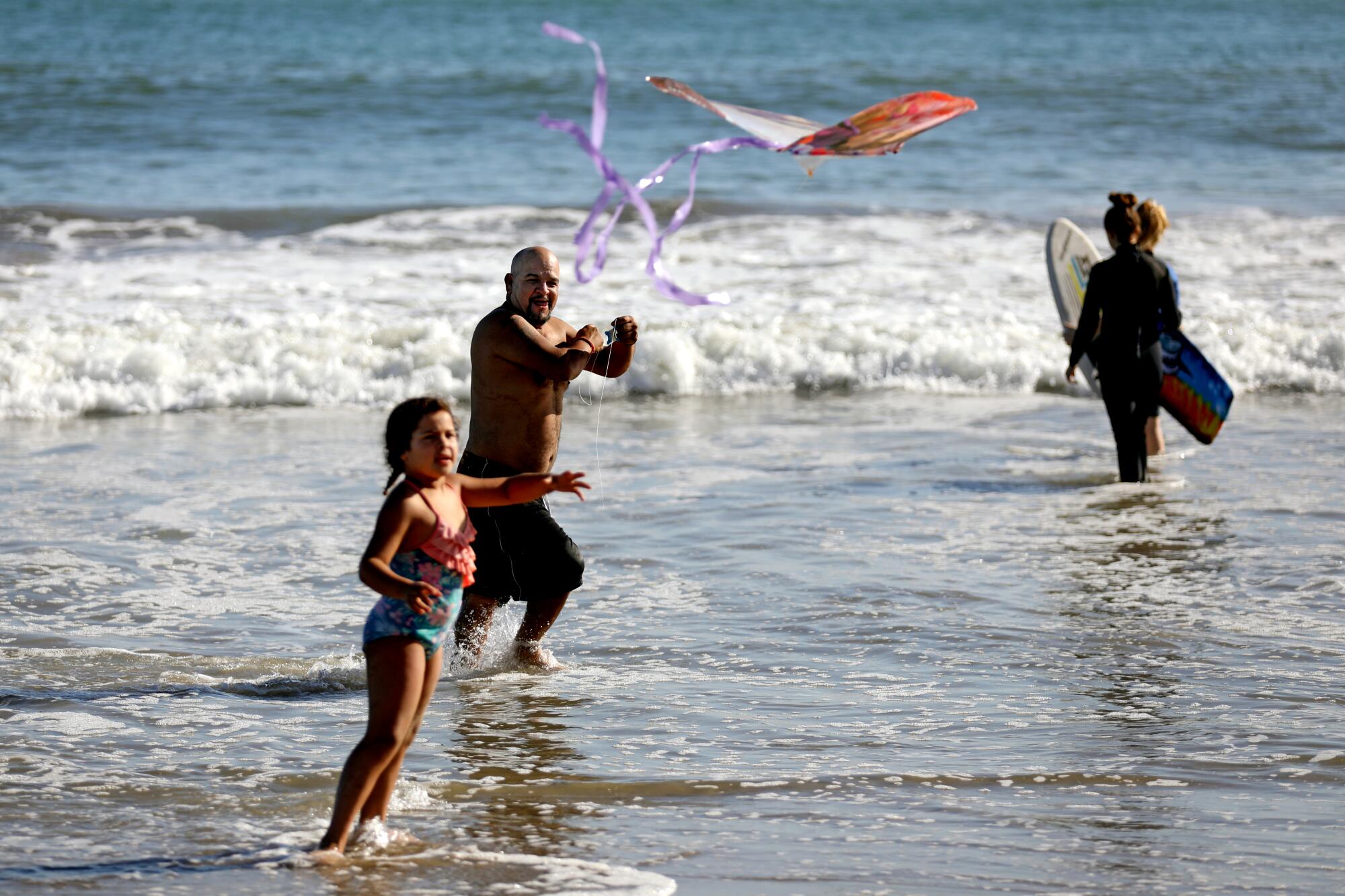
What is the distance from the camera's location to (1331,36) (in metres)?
36.4

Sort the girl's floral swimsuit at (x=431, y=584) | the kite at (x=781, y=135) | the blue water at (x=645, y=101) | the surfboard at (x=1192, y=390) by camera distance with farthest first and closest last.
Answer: the blue water at (x=645, y=101), the surfboard at (x=1192, y=390), the kite at (x=781, y=135), the girl's floral swimsuit at (x=431, y=584)

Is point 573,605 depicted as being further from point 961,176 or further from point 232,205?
point 961,176

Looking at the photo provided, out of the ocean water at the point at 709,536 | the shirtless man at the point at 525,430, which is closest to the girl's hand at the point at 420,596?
the ocean water at the point at 709,536

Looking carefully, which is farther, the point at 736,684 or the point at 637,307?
the point at 637,307

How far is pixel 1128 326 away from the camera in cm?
873

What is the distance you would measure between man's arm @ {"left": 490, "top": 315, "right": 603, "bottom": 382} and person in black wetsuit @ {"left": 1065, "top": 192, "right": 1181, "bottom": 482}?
4097 millimetres

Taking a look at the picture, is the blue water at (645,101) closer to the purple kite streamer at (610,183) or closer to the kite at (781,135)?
Result: the kite at (781,135)

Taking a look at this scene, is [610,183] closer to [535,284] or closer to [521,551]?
[535,284]

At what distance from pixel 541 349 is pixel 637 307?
8665 millimetres

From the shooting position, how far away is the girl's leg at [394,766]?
395 cm

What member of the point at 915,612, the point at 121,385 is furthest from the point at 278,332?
the point at 915,612

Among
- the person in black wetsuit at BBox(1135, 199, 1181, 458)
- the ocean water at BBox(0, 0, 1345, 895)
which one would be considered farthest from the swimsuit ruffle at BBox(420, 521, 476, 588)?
the person in black wetsuit at BBox(1135, 199, 1181, 458)

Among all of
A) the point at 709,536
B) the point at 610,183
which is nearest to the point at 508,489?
the point at 610,183

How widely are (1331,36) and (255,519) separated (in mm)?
34148
